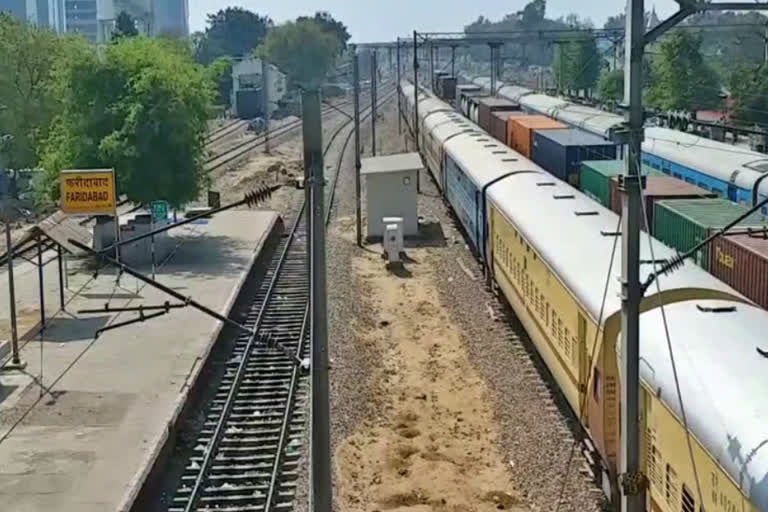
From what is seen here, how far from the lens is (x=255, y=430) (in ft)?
51.8

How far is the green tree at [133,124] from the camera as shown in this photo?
2925 cm

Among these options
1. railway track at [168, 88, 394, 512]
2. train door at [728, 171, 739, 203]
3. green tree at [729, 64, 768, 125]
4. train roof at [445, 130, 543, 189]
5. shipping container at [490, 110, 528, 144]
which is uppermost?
green tree at [729, 64, 768, 125]

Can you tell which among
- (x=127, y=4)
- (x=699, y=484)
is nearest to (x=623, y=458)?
(x=699, y=484)

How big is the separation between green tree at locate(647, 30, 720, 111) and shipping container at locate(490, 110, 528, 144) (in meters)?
11.6

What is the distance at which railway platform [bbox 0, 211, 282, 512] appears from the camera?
13320 millimetres

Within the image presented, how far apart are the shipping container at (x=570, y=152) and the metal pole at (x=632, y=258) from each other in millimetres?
20110

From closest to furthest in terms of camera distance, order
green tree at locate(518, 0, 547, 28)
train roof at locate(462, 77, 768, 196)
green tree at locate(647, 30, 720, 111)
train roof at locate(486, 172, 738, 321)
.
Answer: train roof at locate(486, 172, 738, 321) < train roof at locate(462, 77, 768, 196) < green tree at locate(647, 30, 720, 111) < green tree at locate(518, 0, 547, 28)

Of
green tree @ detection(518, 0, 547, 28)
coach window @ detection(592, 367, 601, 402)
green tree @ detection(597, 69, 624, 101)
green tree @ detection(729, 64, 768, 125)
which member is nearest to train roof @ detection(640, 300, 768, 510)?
coach window @ detection(592, 367, 601, 402)

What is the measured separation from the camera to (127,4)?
418ft

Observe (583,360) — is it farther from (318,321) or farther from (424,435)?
(318,321)

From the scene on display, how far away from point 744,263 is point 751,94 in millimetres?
36832

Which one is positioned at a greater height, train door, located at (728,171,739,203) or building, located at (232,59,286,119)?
building, located at (232,59,286,119)

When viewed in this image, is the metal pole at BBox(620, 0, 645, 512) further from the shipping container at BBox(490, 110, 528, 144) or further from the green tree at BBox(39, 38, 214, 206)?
the shipping container at BBox(490, 110, 528, 144)

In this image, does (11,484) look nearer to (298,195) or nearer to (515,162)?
(515,162)
